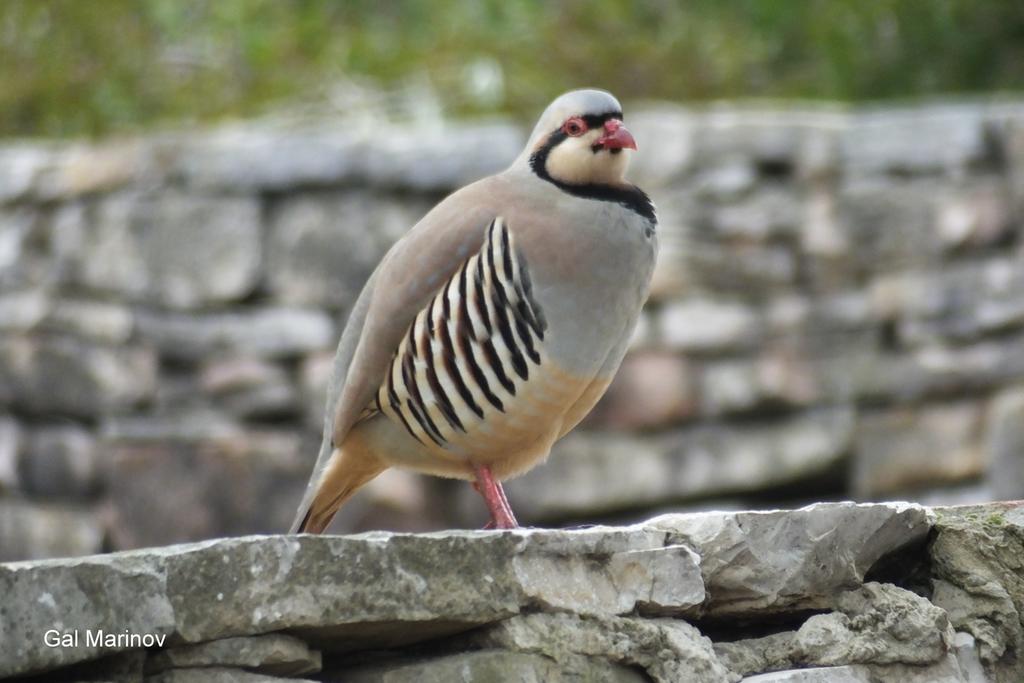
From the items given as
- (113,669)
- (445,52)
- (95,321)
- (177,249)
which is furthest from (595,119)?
(445,52)

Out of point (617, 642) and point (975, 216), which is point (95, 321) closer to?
point (975, 216)

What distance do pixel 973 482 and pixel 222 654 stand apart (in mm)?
6136

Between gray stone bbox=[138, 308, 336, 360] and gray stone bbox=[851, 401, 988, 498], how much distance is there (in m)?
2.64

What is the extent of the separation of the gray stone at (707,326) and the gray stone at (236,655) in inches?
231

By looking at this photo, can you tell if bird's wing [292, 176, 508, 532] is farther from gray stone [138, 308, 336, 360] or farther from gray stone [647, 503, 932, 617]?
gray stone [138, 308, 336, 360]

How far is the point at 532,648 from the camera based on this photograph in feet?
7.99

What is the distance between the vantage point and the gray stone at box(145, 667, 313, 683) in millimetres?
2234

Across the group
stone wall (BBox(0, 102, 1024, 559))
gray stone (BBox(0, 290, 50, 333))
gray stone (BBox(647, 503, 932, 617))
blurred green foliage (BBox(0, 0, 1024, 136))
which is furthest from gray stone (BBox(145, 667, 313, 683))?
blurred green foliage (BBox(0, 0, 1024, 136))

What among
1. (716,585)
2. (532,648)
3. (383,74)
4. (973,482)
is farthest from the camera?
(383,74)

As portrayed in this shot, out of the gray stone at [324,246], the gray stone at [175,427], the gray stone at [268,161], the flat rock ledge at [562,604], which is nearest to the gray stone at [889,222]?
the gray stone at [324,246]

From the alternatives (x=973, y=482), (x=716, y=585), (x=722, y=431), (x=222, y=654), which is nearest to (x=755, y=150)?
(x=722, y=431)

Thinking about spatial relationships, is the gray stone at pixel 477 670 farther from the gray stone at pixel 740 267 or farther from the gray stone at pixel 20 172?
the gray stone at pixel 20 172

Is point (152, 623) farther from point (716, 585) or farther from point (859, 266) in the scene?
point (859, 266)

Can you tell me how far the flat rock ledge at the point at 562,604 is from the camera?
2205 mm
